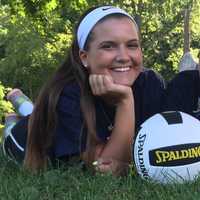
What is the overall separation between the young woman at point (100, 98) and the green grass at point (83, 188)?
0.75ft

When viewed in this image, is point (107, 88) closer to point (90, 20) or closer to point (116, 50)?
point (116, 50)

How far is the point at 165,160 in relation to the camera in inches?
157

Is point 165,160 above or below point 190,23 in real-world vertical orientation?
above

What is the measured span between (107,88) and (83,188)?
0.76 metres

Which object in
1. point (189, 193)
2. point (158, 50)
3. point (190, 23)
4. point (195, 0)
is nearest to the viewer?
point (189, 193)

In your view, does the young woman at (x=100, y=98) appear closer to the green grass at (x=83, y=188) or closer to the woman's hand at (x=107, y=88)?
the woman's hand at (x=107, y=88)

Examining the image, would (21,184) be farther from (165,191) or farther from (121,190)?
(165,191)

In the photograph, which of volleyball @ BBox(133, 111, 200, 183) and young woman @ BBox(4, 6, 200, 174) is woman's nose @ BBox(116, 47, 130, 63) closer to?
young woman @ BBox(4, 6, 200, 174)

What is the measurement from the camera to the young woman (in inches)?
171

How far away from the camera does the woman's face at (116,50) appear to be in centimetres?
450

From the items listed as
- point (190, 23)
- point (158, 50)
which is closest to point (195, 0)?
point (190, 23)

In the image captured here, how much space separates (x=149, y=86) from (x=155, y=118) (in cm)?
84

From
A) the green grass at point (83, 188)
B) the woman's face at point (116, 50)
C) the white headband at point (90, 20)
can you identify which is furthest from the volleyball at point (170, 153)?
the white headband at point (90, 20)

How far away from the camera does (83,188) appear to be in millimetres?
3963
